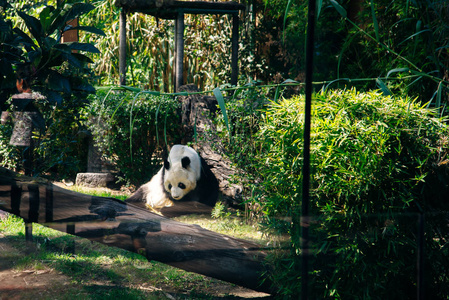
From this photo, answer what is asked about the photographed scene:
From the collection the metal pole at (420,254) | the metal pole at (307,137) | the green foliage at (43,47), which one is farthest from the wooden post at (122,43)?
the metal pole at (420,254)

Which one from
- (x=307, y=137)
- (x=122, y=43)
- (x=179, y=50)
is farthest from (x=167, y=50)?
(x=307, y=137)

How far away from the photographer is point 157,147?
3.46 metres

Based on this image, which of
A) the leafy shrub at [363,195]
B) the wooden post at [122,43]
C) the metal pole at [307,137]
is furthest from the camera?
the wooden post at [122,43]

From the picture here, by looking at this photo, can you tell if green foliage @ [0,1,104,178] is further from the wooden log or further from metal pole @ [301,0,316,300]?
metal pole @ [301,0,316,300]

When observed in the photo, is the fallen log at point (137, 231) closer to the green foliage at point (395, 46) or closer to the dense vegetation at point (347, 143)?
the dense vegetation at point (347, 143)

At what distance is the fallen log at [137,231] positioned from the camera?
68.4 inches

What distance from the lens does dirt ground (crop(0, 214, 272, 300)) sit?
67.7 inches

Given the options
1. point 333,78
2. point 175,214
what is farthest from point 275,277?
point 175,214

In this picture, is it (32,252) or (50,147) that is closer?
(32,252)

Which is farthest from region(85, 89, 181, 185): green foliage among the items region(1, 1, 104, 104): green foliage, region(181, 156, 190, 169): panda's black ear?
region(1, 1, 104, 104): green foliage

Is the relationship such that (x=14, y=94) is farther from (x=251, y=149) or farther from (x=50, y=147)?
(x=251, y=149)

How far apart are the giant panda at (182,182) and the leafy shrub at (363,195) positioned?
183 cm

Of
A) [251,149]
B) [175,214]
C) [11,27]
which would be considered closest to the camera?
[11,27]

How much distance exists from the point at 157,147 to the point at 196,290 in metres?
1.80
